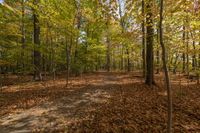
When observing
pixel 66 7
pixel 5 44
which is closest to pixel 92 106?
pixel 66 7

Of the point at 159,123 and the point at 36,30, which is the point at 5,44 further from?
the point at 159,123

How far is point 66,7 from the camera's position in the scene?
548 inches

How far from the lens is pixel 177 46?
542 inches

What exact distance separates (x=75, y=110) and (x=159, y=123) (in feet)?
10.7

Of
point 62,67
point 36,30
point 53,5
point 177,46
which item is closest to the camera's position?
point 177,46

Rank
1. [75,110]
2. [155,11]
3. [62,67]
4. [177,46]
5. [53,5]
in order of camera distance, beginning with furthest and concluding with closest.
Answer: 1. [62,67]
2. [53,5]
3. [177,46]
4. [75,110]
5. [155,11]

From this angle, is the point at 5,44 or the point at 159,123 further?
the point at 5,44

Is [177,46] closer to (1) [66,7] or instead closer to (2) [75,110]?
(1) [66,7]

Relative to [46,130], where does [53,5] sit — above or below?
above

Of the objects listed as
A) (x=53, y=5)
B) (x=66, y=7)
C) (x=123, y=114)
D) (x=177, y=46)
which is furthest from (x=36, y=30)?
(x=123, y=114)

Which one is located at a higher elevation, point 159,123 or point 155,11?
point 155,11

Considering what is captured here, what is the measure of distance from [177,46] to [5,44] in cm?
1349

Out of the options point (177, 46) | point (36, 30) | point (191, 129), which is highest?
point (36, 30)

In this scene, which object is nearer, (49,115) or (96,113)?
(49,115)
